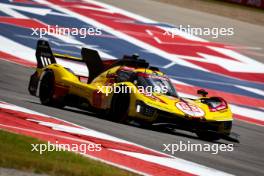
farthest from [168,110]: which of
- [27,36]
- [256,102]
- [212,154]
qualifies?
[27,36]

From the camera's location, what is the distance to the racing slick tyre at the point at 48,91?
15227 millimetres

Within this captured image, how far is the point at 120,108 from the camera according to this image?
44.6ft

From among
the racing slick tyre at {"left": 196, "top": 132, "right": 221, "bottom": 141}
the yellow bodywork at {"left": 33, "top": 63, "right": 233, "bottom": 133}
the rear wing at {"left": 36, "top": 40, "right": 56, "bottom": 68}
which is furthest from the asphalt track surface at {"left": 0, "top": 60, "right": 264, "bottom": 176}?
the rear wing at {"left": 36, "top": 40, "right": 56, "bottom": 68}

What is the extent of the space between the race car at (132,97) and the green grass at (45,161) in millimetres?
3633

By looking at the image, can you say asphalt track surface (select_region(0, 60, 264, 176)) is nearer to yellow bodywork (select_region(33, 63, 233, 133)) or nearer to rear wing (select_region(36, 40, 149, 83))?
yellow bodywork (select_region(33, 63, 233, 133))

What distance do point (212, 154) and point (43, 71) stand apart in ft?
15.8

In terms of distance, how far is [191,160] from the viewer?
35.5ft

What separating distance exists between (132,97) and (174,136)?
925 mm

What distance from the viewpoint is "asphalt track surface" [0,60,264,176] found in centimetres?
1102

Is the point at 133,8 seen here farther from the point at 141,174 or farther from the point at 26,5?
the point at 141,174

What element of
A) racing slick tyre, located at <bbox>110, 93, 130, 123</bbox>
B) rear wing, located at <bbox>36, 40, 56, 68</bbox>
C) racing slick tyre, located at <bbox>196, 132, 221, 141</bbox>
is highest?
rear wing, located at <bbox>36, 40, 56, 68</bbox>

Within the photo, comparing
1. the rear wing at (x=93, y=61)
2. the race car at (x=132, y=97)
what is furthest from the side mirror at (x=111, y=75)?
the rear wing at (x=93, y=61)

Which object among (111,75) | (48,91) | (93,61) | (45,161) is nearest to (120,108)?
(111,75)

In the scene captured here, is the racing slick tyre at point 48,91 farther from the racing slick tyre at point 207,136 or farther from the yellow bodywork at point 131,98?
the racing slick tyre at point 207,136
